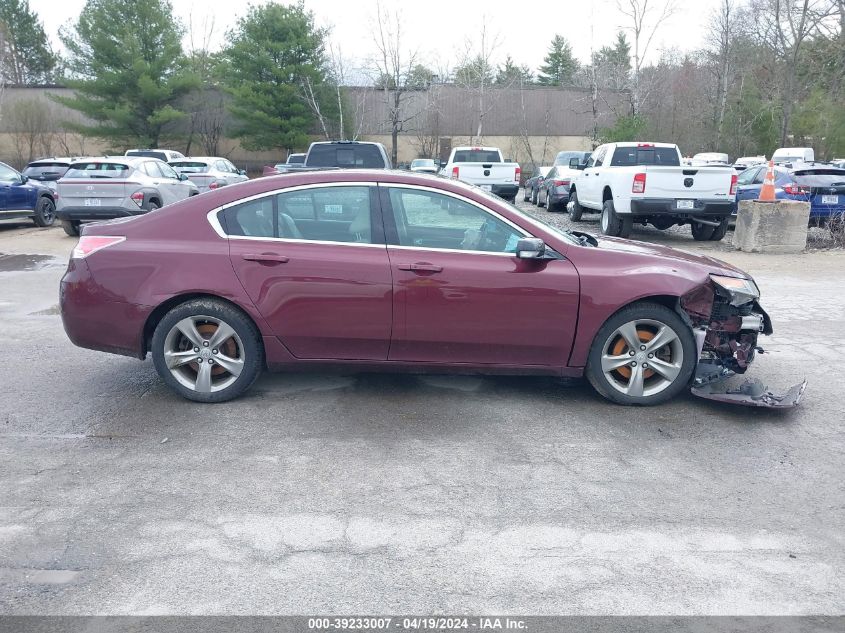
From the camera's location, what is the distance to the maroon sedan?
205 inches

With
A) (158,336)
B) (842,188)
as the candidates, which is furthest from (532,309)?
(842,188)

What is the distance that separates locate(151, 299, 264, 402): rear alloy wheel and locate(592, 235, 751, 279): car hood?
2.64 meters

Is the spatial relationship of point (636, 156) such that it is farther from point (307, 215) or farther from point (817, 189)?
point (307, 215)

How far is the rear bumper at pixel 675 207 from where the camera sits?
45.6 ft

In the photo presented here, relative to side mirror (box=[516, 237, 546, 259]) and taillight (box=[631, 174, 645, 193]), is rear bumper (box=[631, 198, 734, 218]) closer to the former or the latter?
taillight (box=[631, 174, 645, 193])

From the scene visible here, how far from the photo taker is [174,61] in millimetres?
40406

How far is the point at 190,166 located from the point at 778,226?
707 inches

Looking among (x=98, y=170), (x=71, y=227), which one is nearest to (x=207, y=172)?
(x=71, y=227)

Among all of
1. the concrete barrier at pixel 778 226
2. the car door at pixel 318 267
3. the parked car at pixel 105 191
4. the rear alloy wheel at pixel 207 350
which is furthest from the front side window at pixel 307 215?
the parked car at pixel 105 191

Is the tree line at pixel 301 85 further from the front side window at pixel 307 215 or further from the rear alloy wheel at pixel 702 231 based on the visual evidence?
the front side window at pixel 307 215

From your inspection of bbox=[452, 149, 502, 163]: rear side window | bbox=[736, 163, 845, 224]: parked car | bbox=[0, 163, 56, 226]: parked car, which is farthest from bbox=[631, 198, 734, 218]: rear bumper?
bbox=[0, 163, 56, 226]: parked car

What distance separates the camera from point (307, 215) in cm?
541

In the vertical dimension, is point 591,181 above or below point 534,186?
above

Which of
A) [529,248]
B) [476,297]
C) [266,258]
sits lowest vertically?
[476,297]
